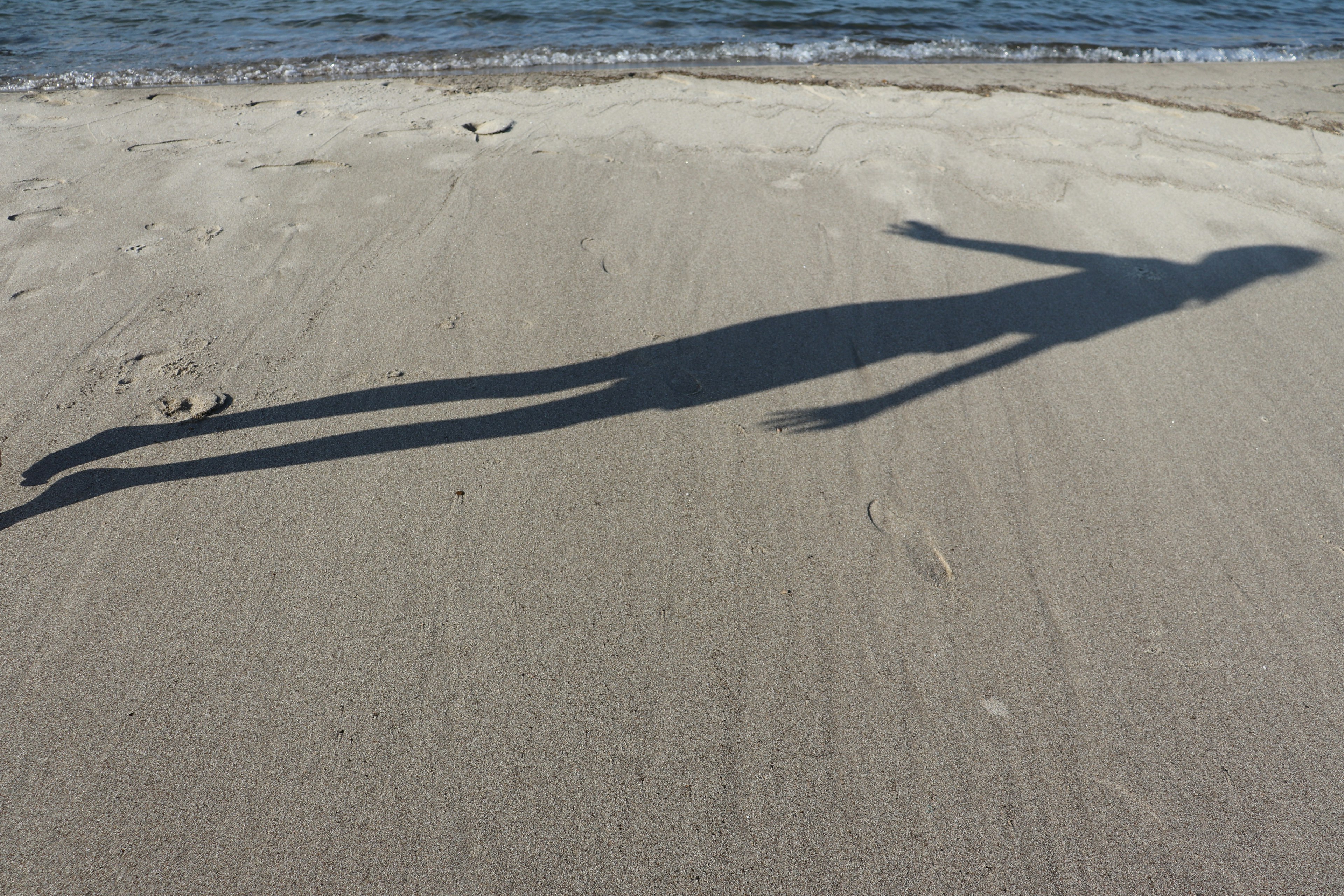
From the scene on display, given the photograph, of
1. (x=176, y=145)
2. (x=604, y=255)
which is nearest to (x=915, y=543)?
(x=604, y=255)

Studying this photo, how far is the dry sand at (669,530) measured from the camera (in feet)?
7.24

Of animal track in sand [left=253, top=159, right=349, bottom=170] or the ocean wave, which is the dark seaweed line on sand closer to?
the ocean wave

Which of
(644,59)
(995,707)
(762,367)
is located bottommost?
(995,707)

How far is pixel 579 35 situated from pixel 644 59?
1.29m

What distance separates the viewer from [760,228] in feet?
16.6

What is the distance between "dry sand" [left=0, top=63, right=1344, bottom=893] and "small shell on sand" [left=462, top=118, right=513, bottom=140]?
0.92 meters

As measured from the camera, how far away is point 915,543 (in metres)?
3.02

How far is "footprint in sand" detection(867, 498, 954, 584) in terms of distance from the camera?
9.53 ft

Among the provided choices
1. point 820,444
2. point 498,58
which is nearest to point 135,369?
point 820,444

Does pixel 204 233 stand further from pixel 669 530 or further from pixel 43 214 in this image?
pixel 669 530

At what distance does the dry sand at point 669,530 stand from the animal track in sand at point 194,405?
19 mm

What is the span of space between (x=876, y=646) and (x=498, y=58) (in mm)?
8581

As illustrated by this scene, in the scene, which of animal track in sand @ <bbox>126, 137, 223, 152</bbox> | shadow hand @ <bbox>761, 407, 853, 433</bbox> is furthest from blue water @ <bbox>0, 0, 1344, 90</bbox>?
shadow hand @ <bbox>761, 407, 853, 433</bbox>

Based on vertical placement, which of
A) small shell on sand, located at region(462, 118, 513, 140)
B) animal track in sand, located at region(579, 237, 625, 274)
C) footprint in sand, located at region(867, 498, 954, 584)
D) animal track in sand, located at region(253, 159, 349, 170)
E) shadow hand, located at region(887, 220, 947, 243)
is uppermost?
small shell on sand, located at region(462, 118, 513, 140)
